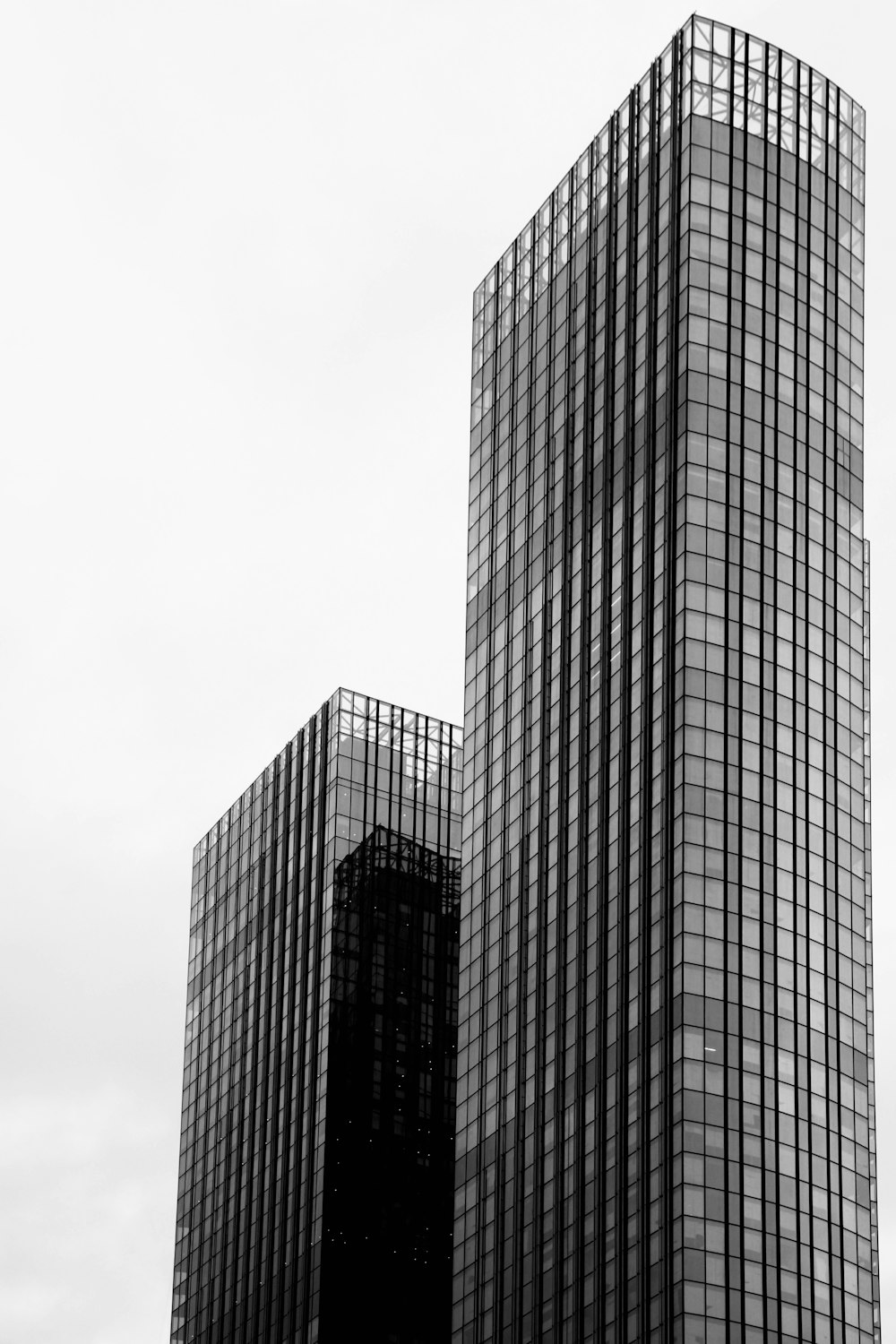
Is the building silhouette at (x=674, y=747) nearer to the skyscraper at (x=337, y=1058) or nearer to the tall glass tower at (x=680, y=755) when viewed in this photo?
the tall glass tower at (x=680, y=755)

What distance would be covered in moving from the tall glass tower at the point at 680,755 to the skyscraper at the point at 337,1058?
3385 centimetres

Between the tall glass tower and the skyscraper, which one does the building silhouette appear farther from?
the skyscraper

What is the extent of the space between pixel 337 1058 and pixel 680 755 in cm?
5889

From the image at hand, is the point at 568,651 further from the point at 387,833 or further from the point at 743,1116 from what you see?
the point at 387,833

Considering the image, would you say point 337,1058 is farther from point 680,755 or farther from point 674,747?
point 680,755

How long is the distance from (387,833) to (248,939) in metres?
18.8

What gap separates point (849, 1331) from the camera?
113812 mm

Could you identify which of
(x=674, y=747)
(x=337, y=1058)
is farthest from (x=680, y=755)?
(x=337, y=1058)

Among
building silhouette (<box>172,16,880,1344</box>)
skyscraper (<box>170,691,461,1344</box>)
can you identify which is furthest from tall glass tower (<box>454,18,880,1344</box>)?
skyscraper (<box>170,691,461,1344</box>)

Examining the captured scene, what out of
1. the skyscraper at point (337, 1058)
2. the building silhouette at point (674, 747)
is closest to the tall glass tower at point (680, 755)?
the building silhouette at point (674, 747)

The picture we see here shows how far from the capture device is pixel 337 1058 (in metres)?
172

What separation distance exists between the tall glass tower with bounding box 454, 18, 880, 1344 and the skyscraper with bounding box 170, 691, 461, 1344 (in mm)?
33851

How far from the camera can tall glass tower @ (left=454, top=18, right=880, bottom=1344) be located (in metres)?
115

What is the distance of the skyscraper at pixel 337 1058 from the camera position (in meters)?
168
